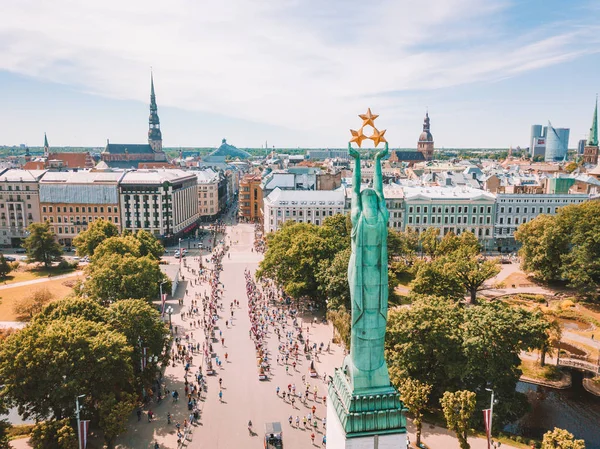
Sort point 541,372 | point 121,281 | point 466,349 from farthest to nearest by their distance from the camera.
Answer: point 121,281
point 541,372
point 466,349

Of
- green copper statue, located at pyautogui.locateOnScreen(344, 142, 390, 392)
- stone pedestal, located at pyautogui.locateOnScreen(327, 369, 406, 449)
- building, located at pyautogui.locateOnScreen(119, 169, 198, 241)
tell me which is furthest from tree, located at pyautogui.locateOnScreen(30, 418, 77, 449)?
building, located at pyautogui.locateOnScreen(119, 169, 198, 241)

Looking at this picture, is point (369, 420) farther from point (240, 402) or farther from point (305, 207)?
point (305, 207)

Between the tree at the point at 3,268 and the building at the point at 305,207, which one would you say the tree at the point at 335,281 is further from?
the tree at the point at 3,268

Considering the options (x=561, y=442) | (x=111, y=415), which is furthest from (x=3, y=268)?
(x=561, y=442)

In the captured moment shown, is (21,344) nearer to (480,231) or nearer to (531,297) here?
(531,297)

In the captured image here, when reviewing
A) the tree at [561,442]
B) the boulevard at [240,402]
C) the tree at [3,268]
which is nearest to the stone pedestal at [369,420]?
the tree at [561,442]

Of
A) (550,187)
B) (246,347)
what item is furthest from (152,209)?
(550,187)
